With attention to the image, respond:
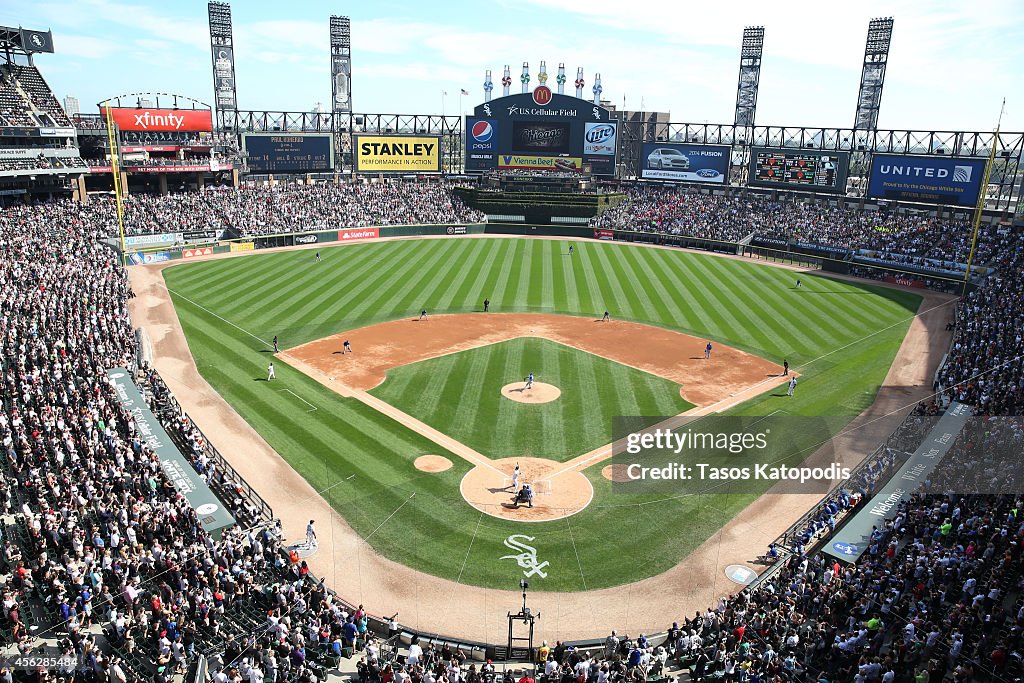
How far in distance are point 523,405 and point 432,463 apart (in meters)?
6.33

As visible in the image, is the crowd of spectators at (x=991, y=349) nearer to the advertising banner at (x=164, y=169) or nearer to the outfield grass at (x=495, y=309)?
the outfield grass at (x=495, y=309)

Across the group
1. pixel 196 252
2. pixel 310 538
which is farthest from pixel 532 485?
pixel 196 252

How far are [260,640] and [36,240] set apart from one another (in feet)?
139

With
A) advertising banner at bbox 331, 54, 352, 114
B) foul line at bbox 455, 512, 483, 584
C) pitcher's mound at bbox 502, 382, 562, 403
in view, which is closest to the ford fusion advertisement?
advertising banner at bbox 331, 54, 352, 114

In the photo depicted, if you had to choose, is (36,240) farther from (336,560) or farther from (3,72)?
(336,560)

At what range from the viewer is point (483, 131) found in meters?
86.4

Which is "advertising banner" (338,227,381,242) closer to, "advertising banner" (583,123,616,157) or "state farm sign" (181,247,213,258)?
"state farm sign" (181,247,213,258)

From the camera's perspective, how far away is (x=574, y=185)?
84.8m

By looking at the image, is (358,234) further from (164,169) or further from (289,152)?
(164,169)

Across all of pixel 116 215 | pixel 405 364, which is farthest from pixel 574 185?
pixel 405 364

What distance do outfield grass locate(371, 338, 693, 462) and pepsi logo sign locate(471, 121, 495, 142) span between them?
53.9 meters

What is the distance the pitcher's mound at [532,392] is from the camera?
1236 inches

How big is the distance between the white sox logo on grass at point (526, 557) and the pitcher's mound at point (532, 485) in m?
1.07

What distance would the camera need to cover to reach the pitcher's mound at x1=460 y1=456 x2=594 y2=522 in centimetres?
2294
